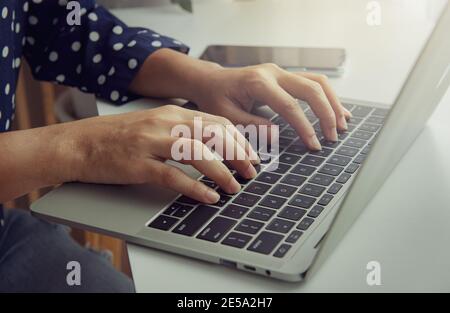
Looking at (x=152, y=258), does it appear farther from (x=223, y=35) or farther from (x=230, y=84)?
(x=223, y=35)

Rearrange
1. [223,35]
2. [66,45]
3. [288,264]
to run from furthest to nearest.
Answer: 1. [223,35]
2. [66,45]
3. [288,264]

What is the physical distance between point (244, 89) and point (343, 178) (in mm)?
190

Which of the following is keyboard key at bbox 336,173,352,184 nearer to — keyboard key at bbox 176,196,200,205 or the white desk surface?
the white desk surface

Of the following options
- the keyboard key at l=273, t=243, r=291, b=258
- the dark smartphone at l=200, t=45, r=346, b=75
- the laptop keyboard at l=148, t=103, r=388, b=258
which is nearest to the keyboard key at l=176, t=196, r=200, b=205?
the laptop keyboard at l=148, t=103, r=388, b=258

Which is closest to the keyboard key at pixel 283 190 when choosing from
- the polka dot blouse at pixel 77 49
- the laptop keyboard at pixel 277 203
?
the laptop keyboard at pixel 277 203

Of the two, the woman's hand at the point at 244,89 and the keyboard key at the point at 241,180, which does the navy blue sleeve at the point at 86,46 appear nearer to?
the woman's hand at the point at 244,89

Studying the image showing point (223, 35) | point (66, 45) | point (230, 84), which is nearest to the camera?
point (230, 84)

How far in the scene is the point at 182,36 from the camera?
1.05m

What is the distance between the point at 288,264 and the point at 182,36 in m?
0.63

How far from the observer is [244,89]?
76 cm

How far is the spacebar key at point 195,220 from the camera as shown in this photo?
54cm

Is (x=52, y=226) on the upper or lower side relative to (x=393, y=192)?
lower

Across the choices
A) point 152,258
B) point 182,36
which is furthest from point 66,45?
point 152,258

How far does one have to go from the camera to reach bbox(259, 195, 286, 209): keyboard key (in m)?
0.58
